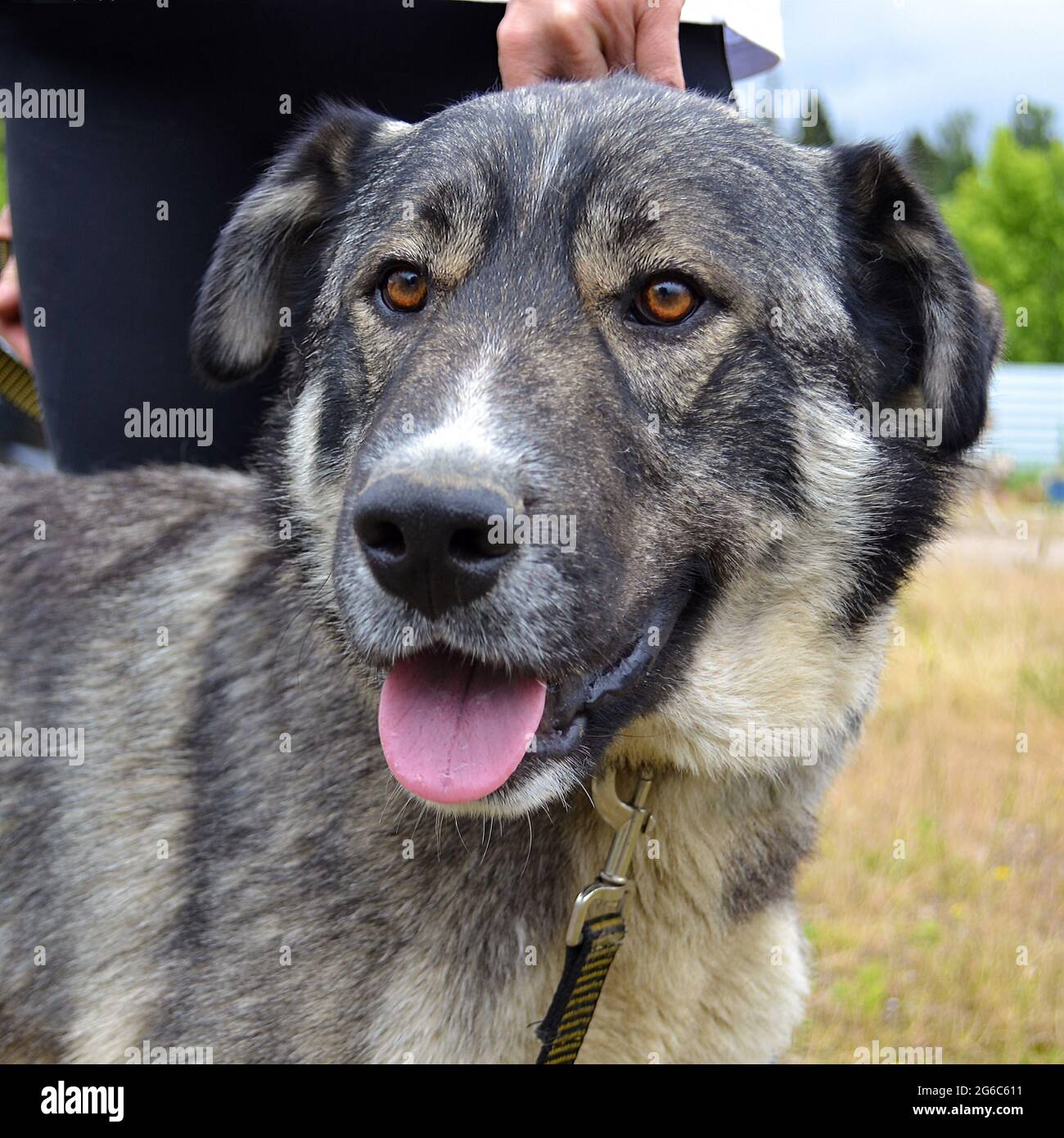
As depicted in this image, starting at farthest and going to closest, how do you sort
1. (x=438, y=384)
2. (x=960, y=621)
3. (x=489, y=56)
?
(x=960, y=621) → (x=489, y=56) → (x=438, y=384)

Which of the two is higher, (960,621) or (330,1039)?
(330,1039)

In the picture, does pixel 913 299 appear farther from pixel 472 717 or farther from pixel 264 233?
pixel 264 233

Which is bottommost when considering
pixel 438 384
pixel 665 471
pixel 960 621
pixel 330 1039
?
pixel 960 621

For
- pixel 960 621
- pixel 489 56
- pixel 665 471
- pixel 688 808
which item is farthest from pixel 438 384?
pixel 960 621

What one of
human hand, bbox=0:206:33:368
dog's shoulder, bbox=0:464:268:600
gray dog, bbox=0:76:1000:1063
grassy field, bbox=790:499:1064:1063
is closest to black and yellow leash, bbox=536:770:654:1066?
gray dog, bbox=0:76:1000:1063

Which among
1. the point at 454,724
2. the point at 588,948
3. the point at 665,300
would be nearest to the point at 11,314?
the point at 665,300

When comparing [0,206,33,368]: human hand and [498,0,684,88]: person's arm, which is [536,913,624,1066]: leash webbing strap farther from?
[0,206,33,368]: human hand

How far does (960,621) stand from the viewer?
8.96 metres

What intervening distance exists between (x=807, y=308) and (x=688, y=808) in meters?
1.24

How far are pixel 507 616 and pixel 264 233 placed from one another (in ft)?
5.26

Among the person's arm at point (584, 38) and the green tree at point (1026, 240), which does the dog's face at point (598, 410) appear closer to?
the person's arm at point (584, 38)

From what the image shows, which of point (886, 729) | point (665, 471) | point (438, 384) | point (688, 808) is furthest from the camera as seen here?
point (886, 729)
